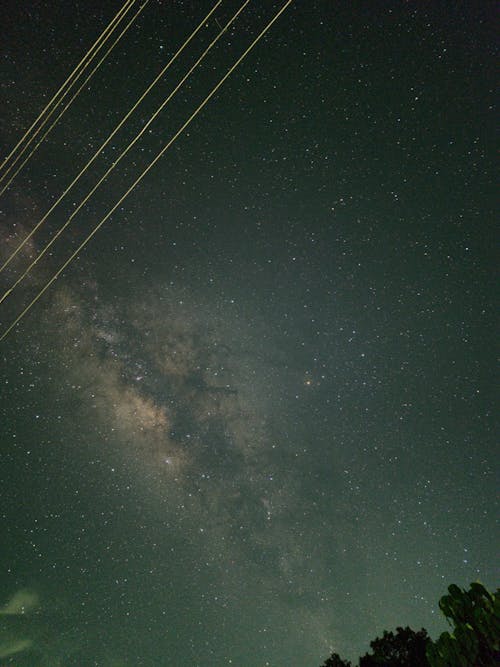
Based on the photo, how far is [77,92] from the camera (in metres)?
6.06

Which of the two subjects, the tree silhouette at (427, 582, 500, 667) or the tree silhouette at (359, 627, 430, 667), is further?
the tree silhouette at (359, 627, 430, 667)

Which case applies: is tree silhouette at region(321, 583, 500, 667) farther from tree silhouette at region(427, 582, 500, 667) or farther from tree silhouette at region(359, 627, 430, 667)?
tree silhouette at region(359, 627, 430, 667)

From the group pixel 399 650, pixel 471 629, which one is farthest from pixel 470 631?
pixel 399 650

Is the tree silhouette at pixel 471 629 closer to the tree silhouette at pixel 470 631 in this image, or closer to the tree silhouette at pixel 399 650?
the tree silhouette at pixel 470 631

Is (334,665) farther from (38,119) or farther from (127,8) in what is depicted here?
(127,8)

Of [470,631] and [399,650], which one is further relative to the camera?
[399,650]

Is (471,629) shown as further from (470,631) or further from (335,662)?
(335,662)

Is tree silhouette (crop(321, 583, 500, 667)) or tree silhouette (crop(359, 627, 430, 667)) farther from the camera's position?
tree silhouette (crop(359, 627, 430, 667))

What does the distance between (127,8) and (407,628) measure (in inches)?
621

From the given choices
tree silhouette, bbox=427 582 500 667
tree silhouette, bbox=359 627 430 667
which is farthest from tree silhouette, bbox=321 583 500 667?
tree silhouette, bbox=359 627 430 667

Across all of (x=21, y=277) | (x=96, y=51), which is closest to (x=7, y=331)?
(x=21, y=277)

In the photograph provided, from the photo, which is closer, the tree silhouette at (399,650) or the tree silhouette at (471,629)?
the tree silhouette at (471,629)

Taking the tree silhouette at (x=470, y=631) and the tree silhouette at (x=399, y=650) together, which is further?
the tree silhouette at (x=399, y=650)

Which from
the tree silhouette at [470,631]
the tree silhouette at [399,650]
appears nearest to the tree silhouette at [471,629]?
the tree silhouette at [470,631]
